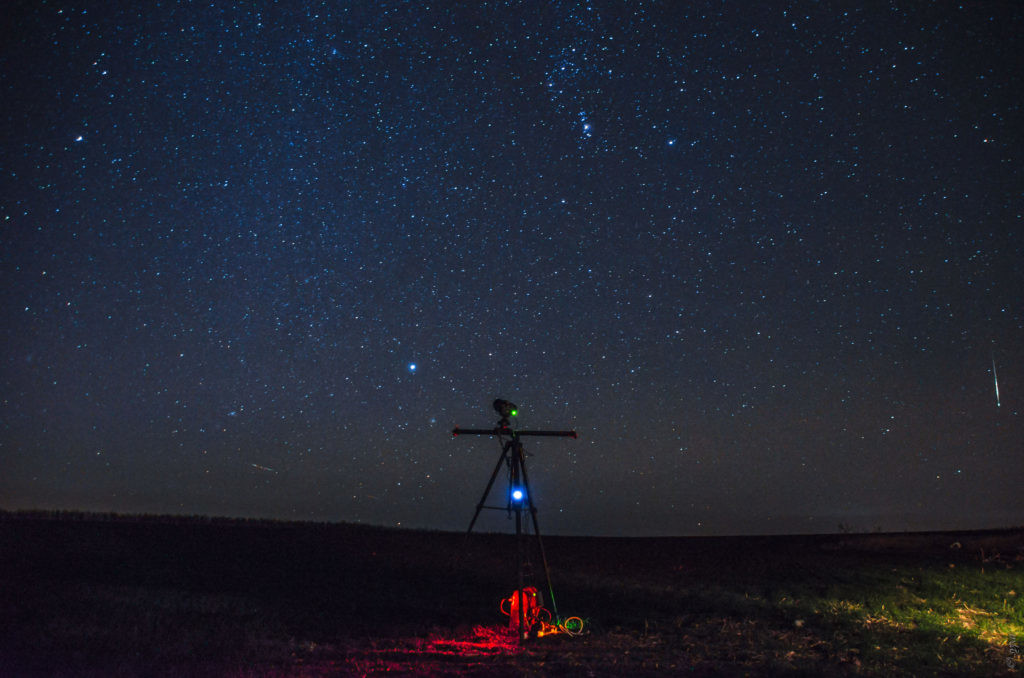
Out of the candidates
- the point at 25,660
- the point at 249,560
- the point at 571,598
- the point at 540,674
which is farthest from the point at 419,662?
the point at 249,560

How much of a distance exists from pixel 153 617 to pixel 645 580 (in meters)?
14.9

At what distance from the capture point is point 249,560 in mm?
26812

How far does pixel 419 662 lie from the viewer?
459 inches

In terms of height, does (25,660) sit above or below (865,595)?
above

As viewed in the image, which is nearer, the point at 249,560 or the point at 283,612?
the point at 283,612

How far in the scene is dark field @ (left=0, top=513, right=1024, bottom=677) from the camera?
11531mm

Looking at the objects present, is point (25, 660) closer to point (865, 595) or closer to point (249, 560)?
point (249, 560)

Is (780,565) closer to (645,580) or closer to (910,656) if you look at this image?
(645,580)

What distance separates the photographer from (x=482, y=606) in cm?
1922

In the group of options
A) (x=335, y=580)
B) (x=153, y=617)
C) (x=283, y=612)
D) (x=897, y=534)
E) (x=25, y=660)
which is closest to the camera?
(x=25, y=660)

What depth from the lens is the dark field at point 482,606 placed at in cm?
1153

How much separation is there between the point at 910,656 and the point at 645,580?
1229cm

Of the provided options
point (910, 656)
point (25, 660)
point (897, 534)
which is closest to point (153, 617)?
point (25, 660)

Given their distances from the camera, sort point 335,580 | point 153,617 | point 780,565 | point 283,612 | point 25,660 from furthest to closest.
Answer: point 780,565, point 335,580, point 283,612, point 153,617, point 25,660
